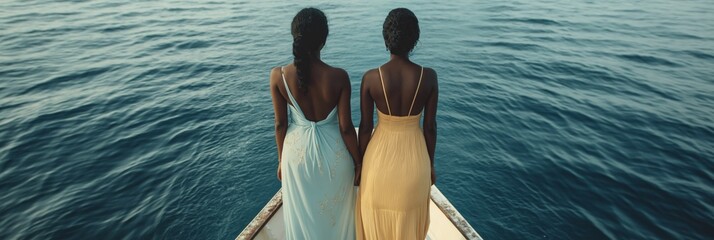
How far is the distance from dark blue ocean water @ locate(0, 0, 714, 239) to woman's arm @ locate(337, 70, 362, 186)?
14.2 ft

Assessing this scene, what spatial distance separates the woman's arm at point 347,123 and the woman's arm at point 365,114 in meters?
0.07

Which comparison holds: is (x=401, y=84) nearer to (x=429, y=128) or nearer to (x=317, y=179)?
(x=429, y=128)

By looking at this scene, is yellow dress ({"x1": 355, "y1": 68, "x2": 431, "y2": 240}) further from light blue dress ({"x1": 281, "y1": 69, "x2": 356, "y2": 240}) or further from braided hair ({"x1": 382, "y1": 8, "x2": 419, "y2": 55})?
braided hair ({"x1": 382, "y1": 8, "x2": 419, "y2": 55})

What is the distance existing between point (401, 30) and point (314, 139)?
1.10 m

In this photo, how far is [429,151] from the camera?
3.00m

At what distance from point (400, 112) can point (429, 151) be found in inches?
20.3

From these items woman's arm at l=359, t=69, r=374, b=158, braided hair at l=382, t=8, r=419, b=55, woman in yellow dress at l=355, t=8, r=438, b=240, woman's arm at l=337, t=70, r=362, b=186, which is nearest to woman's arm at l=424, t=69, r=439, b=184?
woman in yellow dress at l=355, t=8, r=438, b=240

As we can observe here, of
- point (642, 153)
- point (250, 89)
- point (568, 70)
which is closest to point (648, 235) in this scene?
point (642, 153)

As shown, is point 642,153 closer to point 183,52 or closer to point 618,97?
point 618,97

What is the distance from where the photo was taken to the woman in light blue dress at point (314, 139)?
8.48 feet

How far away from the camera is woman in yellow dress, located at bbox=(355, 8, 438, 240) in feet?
8.49

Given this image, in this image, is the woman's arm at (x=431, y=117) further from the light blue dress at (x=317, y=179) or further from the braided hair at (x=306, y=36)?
the braided hair at (x=306, y=36)

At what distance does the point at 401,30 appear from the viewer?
2.48 metres

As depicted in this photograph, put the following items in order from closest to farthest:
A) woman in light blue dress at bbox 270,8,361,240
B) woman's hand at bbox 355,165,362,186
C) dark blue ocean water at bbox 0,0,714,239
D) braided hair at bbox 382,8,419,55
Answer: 1. braided hair at bbox 382,8,419,55
2. woman in light blue dress at bbox 270,8,361,240
3. woman's hand at bbox 355,165,362,186
4. dark blue ocean water at bbox 0,0,714,239
